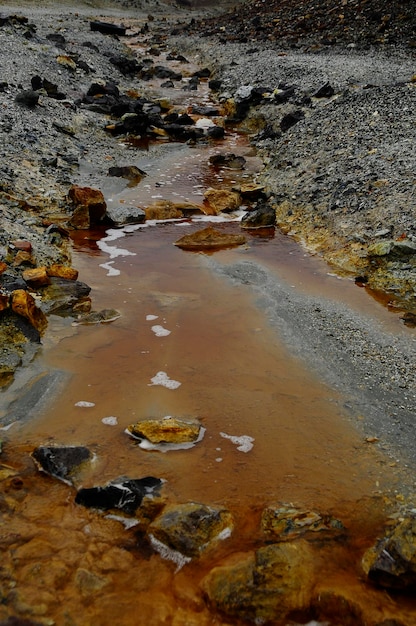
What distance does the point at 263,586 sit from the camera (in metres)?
3.68

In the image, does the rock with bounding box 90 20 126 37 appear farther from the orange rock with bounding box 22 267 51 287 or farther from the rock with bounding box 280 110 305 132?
the orange rock with bounding box 22 267 51 287

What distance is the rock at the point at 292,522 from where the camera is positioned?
423 cm

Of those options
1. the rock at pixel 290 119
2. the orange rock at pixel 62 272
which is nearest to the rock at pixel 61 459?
the orange rock at pixel 62 272

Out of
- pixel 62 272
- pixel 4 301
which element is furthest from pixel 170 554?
pixel 62 272

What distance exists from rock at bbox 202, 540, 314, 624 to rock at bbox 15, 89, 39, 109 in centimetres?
1408

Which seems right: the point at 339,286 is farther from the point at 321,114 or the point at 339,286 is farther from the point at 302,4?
the point at 302,4

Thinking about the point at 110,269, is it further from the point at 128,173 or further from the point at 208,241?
the point at 128,173

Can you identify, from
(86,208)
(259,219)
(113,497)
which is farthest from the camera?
(259,219)

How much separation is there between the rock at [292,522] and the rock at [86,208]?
289 inches

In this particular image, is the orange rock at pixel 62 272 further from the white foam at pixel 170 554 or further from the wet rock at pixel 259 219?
the white foam at pixel 170 554

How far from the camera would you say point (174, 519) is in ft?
13.9

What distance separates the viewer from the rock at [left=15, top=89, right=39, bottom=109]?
575 inches

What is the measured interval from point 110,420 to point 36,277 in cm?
300

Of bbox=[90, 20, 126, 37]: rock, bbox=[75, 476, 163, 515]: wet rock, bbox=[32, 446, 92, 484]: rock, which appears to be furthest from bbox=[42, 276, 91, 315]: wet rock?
bbox=[90, 20, 126, 37]: rock
